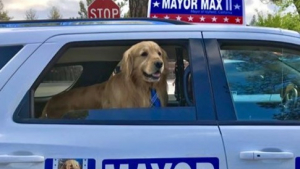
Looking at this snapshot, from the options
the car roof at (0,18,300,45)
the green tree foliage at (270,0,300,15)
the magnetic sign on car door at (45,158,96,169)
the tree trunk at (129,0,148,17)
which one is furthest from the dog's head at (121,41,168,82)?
the green tree foliage at (270,0,300,15)

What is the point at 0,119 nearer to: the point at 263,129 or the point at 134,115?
the point at 134,115

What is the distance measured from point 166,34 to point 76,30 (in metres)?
0.51

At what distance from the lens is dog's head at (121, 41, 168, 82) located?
9.26 ft

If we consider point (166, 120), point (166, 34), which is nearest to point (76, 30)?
point (166, 34)

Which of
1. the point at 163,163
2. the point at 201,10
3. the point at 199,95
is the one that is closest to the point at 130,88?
the point at 199,95

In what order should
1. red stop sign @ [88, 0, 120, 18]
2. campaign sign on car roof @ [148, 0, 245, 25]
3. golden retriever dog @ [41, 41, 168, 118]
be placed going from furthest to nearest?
red stop sign @ [88, 0, 120, 18]
campaign sign on car roof @ [148, 0, 245, 25]
golden retriever dog @ [41, 41, 168, 118]

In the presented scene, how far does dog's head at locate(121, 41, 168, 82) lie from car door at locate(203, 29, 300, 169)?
40 centimetres

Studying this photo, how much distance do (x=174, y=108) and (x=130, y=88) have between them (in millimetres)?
503

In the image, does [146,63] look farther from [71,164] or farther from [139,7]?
[139,7]

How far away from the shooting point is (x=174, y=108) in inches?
101

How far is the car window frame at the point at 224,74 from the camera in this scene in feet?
8.20

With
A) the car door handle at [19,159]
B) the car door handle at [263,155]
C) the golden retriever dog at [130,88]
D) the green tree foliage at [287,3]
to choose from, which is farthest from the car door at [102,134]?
the green tree foliage at [287,3]

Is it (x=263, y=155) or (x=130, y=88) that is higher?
(x=130, y=88)

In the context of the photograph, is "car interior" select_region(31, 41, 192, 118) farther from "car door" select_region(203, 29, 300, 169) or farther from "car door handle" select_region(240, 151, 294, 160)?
"car door handle" select_region(240, 151, 294, 160)
